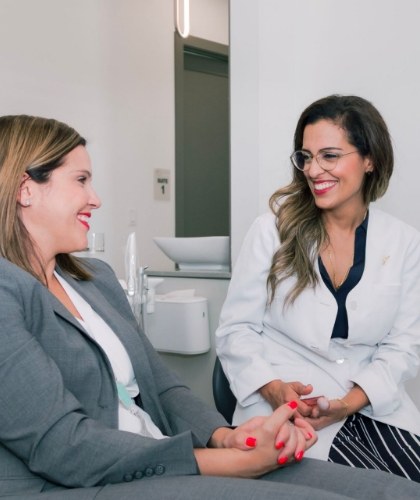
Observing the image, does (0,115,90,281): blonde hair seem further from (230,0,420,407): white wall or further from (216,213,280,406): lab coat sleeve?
(230,0,420,407): white wall

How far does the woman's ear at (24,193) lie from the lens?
1163 millimetres

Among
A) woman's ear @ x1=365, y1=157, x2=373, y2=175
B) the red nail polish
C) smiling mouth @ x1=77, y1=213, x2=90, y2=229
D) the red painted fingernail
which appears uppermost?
woman's ear @ x1=365, y1=157, x2=373, y2=175

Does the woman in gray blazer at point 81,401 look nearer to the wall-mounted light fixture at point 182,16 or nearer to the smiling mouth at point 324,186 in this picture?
the smiling mouth at point 324,186

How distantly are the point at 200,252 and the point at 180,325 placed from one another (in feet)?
0.98

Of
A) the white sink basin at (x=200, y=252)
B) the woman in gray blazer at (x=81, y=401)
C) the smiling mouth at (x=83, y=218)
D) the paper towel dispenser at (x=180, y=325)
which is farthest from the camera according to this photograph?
the white sink basin at (x=200, y=252)

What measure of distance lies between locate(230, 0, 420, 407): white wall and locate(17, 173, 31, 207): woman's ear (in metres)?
1.21

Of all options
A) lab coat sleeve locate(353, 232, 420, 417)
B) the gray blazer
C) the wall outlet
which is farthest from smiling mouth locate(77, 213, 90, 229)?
the wall outlet

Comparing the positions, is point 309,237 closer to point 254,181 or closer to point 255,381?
point 255,381

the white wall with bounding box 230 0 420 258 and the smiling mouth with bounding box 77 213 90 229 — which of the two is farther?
the white wall with bounding box 230 0 420 258

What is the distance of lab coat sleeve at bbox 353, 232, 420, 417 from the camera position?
1483mm

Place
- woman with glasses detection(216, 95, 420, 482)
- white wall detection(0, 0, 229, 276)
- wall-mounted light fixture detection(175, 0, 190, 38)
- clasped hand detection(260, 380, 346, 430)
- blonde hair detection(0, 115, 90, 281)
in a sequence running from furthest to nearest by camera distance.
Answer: white wall detection(0, 0, 229, 276) → wall-mounted light fixture detection(175, 0, 190, 38) → woman with glasses detection(216, 95, 420, 482) → clasped hand detection(260, 380, 346, 430) → blonde hair detection(0, 115, 90, 281)

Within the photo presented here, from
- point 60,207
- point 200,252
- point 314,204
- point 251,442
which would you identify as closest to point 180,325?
point 200,252

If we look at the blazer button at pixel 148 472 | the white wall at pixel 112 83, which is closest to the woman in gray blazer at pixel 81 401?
the blazer button at pixel 148 472

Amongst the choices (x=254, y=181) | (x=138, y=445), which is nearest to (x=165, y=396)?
(x=138, y=445)
